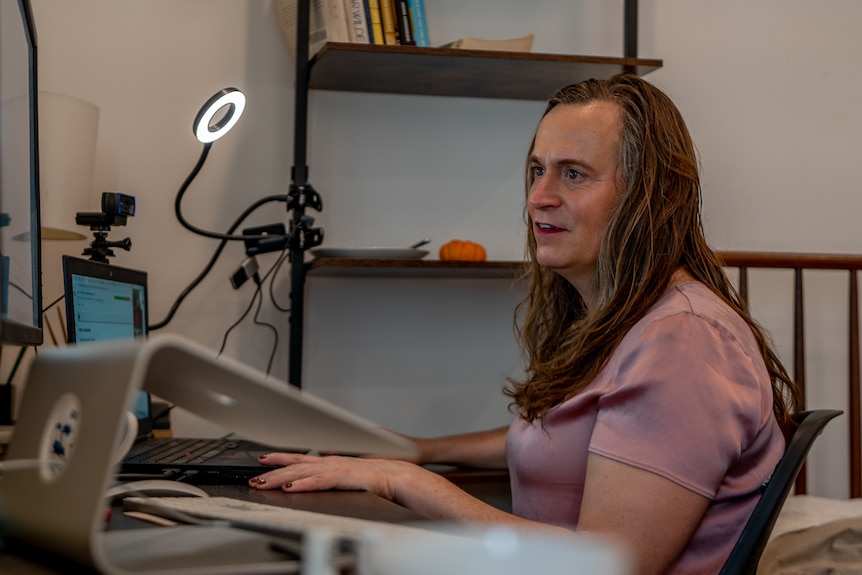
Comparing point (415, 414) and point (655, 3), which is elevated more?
point (655, 3)

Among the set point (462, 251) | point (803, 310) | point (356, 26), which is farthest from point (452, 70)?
point (803, 310)

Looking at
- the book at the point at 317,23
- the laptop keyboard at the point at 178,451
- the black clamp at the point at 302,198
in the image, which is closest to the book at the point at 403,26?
the book at the point at 317,23

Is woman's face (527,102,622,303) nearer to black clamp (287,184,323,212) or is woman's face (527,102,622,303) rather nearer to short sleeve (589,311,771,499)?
short sleeve (589,311,771,499)

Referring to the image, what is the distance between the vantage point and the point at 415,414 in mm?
2299

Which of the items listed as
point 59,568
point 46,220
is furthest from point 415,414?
point 59,568

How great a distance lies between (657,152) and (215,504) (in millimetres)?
914

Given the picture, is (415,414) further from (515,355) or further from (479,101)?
(479,101)

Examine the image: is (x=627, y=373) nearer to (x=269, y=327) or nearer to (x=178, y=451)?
(x=178, y=451)

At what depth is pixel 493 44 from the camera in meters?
2.07

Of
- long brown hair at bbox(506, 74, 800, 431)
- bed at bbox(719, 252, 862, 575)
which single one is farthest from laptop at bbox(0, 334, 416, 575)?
bed at bbox(719, 252, 862, 575)

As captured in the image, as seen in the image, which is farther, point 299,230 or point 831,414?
point 299,230

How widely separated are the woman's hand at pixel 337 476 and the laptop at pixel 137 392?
0.24 feet

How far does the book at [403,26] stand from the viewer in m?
2.08

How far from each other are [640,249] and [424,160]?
40.8 inches
